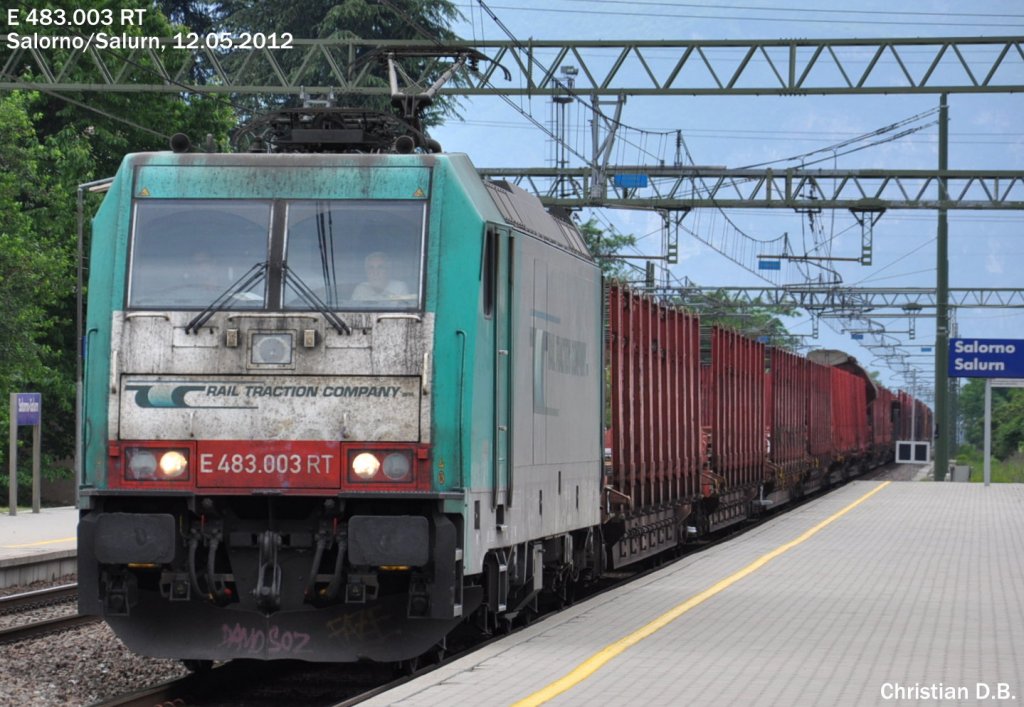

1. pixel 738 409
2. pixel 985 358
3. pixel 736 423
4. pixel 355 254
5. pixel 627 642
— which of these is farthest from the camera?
pixel 985 358

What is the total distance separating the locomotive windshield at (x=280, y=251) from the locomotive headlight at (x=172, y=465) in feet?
3.13

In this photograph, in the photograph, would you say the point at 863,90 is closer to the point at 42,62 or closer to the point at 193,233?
the point at 42,62

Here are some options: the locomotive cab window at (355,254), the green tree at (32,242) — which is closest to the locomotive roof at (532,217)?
the locomotive cab window at (355,254)

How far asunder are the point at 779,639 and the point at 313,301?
4.04m

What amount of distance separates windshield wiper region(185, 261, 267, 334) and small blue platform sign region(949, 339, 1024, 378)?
1332 inches

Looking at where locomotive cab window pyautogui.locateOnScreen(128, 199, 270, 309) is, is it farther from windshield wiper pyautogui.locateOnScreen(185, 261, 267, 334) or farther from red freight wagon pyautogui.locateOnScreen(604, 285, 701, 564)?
red freight wagon pyautogui.locateOnScreen(604, 285, 701, 564)

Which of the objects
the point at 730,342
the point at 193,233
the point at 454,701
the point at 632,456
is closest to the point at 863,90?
the point at 730,342

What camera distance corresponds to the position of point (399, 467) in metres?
10.6

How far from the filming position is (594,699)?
9148mm

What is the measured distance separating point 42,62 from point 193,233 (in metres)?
15.7

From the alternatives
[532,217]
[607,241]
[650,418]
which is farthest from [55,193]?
[607,241]

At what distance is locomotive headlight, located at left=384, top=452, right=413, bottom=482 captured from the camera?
10570mm

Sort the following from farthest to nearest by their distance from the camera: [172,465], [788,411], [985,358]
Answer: [985,358] < [788,411] < [172,465]

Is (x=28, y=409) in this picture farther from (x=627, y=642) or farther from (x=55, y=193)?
(x=627, y=642)
